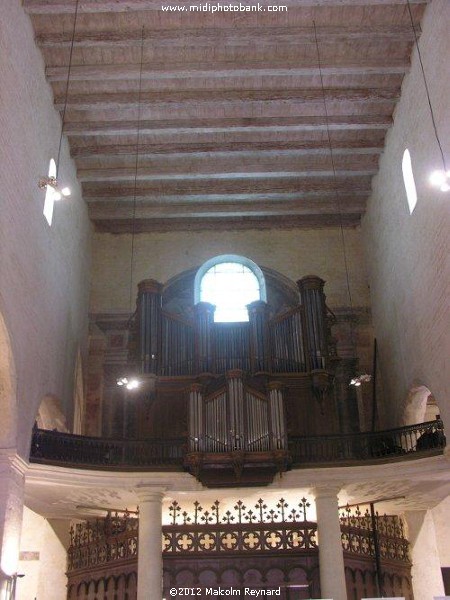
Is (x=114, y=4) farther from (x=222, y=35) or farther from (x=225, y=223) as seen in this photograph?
(x=225, y=223)

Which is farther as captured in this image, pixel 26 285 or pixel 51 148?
pixel 51 148

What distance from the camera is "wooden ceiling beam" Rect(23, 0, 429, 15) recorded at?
13.7 m

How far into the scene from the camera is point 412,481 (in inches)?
570

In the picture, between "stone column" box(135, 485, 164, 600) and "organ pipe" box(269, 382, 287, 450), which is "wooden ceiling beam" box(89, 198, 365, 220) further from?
"stone column" box(135, 485, 164, 600)

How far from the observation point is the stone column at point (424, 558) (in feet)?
52.3

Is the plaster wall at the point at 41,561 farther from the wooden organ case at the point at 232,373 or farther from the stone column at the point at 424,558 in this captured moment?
the stone column at the point at 424,558

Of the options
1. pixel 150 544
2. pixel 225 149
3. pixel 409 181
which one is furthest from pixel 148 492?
pixel 409 181

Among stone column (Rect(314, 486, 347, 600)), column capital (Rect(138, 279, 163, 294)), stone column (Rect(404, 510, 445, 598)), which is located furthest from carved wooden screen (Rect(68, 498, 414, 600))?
column capital (Rect(138, 279, 163, 294))

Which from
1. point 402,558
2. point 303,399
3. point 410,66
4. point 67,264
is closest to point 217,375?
point 303,399

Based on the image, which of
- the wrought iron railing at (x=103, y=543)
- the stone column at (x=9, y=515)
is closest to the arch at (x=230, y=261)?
the wrought iron railing at (x=103, y=543)

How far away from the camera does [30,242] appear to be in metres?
13.7

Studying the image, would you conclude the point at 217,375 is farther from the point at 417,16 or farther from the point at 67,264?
the point at 417,16

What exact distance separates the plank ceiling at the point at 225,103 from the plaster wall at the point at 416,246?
890 mm

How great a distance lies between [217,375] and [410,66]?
858 cm
